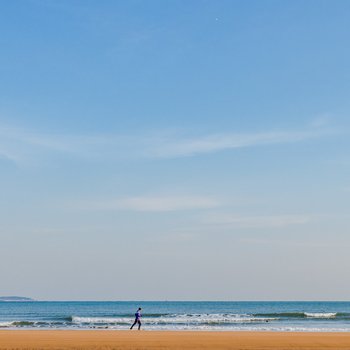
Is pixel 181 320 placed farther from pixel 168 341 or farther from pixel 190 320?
pixel 168 341

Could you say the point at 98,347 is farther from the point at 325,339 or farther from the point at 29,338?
the point at 325,339

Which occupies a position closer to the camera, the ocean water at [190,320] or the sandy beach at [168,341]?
the sandy beach at [168,341]

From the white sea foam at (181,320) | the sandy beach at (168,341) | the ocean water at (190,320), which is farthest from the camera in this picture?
the white sea foam at (181,320)

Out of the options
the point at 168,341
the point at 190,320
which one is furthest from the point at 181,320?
the point at 168,341

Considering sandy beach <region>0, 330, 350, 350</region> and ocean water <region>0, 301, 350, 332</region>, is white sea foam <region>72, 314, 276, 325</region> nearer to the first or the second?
ocean water <region>0, 301, 350, 332</region>

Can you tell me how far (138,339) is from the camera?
30.4 m

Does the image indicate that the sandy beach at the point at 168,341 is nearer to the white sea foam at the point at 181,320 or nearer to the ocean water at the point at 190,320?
the ocean water at the point at 190,320

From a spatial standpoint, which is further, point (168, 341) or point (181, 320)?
point (181, 320)

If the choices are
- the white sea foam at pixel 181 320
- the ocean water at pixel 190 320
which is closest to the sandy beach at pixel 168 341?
the ocean water at pixel 190 320

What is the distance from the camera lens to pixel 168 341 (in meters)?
29.3

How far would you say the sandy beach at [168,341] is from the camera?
2719cm

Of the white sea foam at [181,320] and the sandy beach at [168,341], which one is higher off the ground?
the white sea foam at [181,320]

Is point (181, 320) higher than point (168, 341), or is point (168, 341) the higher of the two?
point (181, 320)

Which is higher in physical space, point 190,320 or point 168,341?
point 190,320
